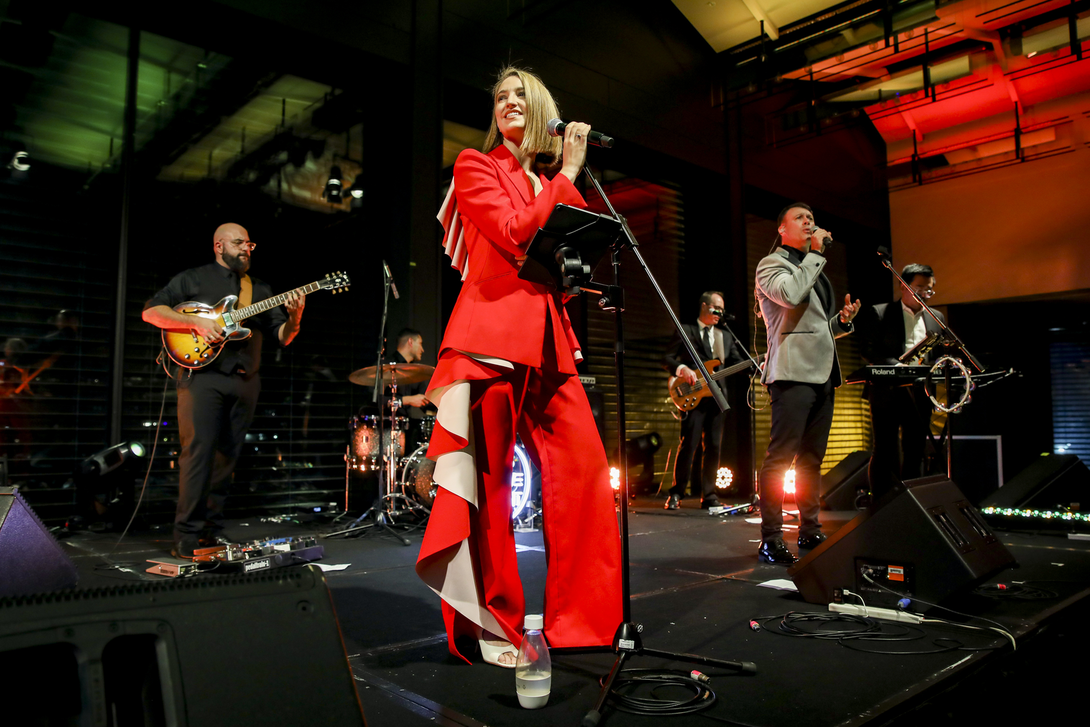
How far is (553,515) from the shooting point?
6.75 feet

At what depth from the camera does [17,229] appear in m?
4.84

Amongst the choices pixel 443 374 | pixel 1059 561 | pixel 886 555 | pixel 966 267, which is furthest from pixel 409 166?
pixel 966 267

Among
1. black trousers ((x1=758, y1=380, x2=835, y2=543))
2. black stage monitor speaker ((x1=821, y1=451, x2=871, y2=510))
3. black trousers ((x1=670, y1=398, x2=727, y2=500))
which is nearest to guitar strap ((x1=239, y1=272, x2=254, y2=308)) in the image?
black trousers ((x1=758, y1=380, x2=835, y2=543))

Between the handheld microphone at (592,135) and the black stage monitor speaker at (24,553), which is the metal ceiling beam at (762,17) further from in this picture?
the black stage monitor speaker at (24,553)

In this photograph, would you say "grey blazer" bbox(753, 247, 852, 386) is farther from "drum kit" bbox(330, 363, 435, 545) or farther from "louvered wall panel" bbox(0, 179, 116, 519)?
"louvered wall panel" bbox(0, 179, 116, 519)

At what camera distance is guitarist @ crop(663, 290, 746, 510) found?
6.63 metres

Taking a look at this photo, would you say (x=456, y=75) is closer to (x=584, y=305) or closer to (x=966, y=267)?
(x=584, y=305)

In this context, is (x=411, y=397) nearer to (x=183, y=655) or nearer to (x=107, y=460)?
(x=107, y=460)

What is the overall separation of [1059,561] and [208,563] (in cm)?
418

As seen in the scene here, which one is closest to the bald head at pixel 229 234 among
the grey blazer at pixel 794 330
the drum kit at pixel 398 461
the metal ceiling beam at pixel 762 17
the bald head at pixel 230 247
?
the bald head at pixel 230 247

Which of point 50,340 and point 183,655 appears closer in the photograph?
point 183,655

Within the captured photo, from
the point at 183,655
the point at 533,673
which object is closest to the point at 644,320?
the point at 533,673

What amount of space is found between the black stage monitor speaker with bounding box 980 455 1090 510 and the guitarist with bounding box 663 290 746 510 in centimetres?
230

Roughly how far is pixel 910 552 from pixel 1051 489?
3.23 m
